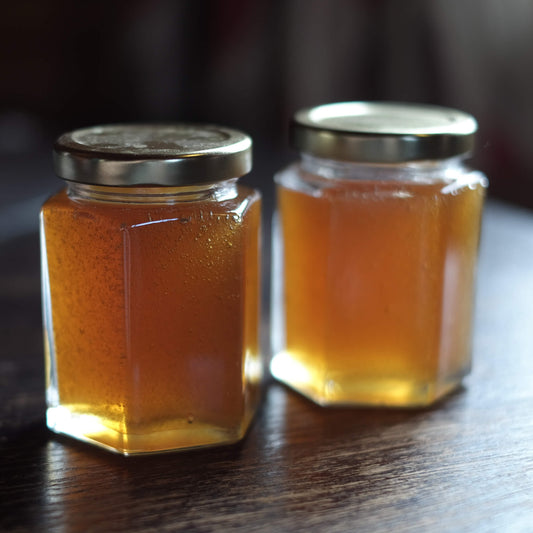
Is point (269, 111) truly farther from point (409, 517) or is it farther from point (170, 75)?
point (409, 517)

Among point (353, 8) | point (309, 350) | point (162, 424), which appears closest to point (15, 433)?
point (162, 424)

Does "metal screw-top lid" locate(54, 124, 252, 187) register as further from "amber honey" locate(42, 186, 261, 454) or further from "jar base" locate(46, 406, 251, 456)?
"jar base" locate(46, 406, 251, 456)

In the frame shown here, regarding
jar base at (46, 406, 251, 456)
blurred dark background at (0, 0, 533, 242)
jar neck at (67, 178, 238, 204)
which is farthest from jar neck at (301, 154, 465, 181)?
blurred dark background at (0, 0, 533, 242)

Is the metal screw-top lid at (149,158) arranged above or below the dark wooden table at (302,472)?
above

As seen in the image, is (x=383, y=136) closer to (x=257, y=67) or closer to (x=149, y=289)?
(x=149, y=289)

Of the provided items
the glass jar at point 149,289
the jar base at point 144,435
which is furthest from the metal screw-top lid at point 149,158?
the jar base at point 144,435

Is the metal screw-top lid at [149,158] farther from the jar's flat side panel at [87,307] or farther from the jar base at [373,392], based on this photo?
the jar base at [373,392]

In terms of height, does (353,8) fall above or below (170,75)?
above

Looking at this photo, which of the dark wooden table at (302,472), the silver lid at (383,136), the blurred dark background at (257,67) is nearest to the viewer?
the dark wooden table at (302,472)
